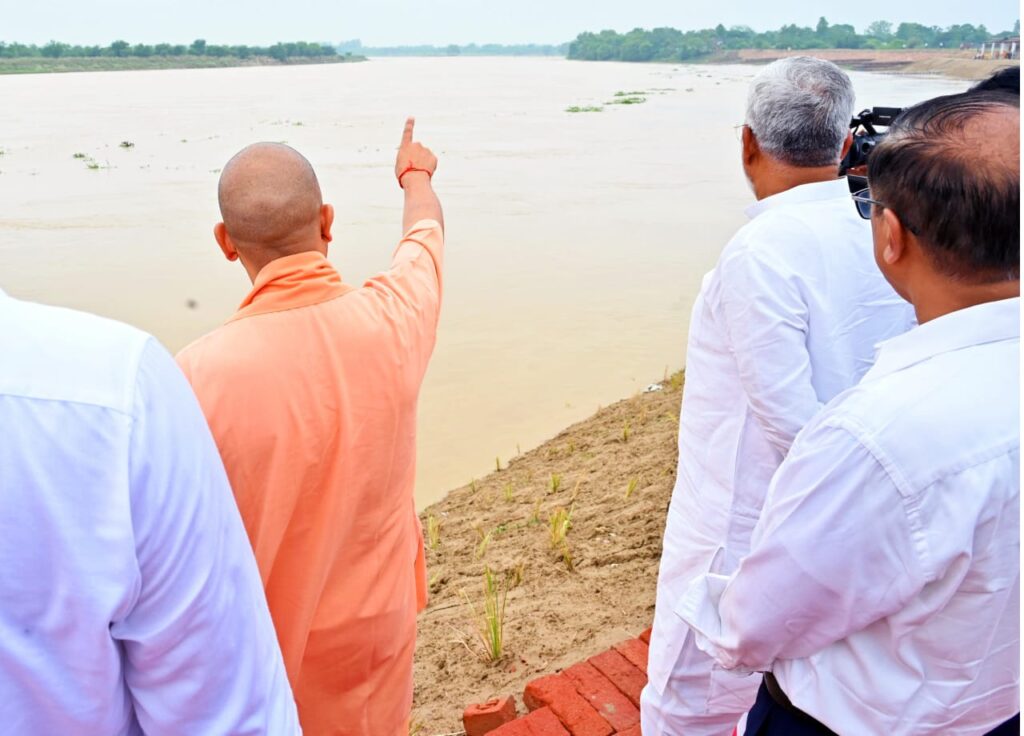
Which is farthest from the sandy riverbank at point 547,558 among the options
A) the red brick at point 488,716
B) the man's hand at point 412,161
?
the man's hand at point 412,161

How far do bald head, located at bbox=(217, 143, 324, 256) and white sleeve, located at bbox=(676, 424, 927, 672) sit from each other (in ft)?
3.40

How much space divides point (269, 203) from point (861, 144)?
1.50 m

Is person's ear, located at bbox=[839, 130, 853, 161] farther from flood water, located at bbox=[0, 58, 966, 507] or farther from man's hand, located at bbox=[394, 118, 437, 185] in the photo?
flood water, located at bbox=[0, 58, 966, 507]

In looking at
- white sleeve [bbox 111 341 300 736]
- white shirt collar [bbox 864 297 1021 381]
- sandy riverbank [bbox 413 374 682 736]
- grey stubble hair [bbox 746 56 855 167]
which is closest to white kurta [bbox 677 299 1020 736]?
white shirt collar [bbox 864 297 1021 381]

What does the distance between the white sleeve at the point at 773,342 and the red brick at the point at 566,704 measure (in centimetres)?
98

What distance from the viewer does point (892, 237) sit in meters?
1.32

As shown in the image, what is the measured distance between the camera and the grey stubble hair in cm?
205

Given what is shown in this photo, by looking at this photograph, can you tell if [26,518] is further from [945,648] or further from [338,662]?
[945,648]

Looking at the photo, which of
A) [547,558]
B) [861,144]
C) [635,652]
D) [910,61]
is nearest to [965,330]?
[861,144]

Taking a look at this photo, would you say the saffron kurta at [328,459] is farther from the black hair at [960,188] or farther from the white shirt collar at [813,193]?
the black hair at [960,188]

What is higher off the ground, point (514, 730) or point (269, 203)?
point (269, 203)

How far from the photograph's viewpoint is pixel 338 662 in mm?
1825

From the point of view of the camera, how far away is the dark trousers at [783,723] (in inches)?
53.4

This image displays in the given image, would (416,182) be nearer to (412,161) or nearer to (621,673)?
(412,161)
